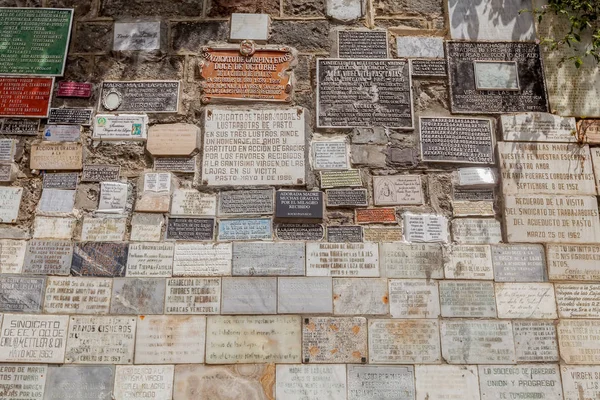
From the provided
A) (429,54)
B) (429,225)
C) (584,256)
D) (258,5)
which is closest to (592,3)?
(429,54)

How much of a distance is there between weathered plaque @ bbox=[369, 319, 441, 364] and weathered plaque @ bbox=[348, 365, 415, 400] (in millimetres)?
70

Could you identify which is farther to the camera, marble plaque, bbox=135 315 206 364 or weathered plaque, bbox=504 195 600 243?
weathered plaque, bbox=504 195 600 243

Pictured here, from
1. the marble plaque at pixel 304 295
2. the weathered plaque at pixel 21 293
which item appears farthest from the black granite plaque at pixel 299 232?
the weathered plaque at pixel 21 293

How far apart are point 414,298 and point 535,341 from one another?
1.03 m

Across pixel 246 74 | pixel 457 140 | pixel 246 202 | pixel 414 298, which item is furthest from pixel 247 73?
pixel 414 298

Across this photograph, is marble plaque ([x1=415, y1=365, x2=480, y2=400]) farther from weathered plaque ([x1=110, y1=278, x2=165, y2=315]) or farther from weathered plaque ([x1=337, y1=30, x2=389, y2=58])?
weathered plaque ([x1=337, y1=30, x2=389, y2=58])

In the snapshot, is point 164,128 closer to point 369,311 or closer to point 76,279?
point 76,279

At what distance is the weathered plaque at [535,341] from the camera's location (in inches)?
152

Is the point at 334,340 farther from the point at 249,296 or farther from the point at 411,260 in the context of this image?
the point at 411,260

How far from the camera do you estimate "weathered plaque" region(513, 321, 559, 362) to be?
3873 millimetres

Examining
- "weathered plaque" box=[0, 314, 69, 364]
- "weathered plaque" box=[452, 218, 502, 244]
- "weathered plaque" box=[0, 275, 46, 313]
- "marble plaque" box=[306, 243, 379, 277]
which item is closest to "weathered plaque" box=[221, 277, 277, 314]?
"marble plaque" box=[306, 243, 379, 277]

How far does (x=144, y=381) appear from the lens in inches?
149

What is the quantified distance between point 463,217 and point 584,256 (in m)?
1.07

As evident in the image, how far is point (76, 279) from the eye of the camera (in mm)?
4043
